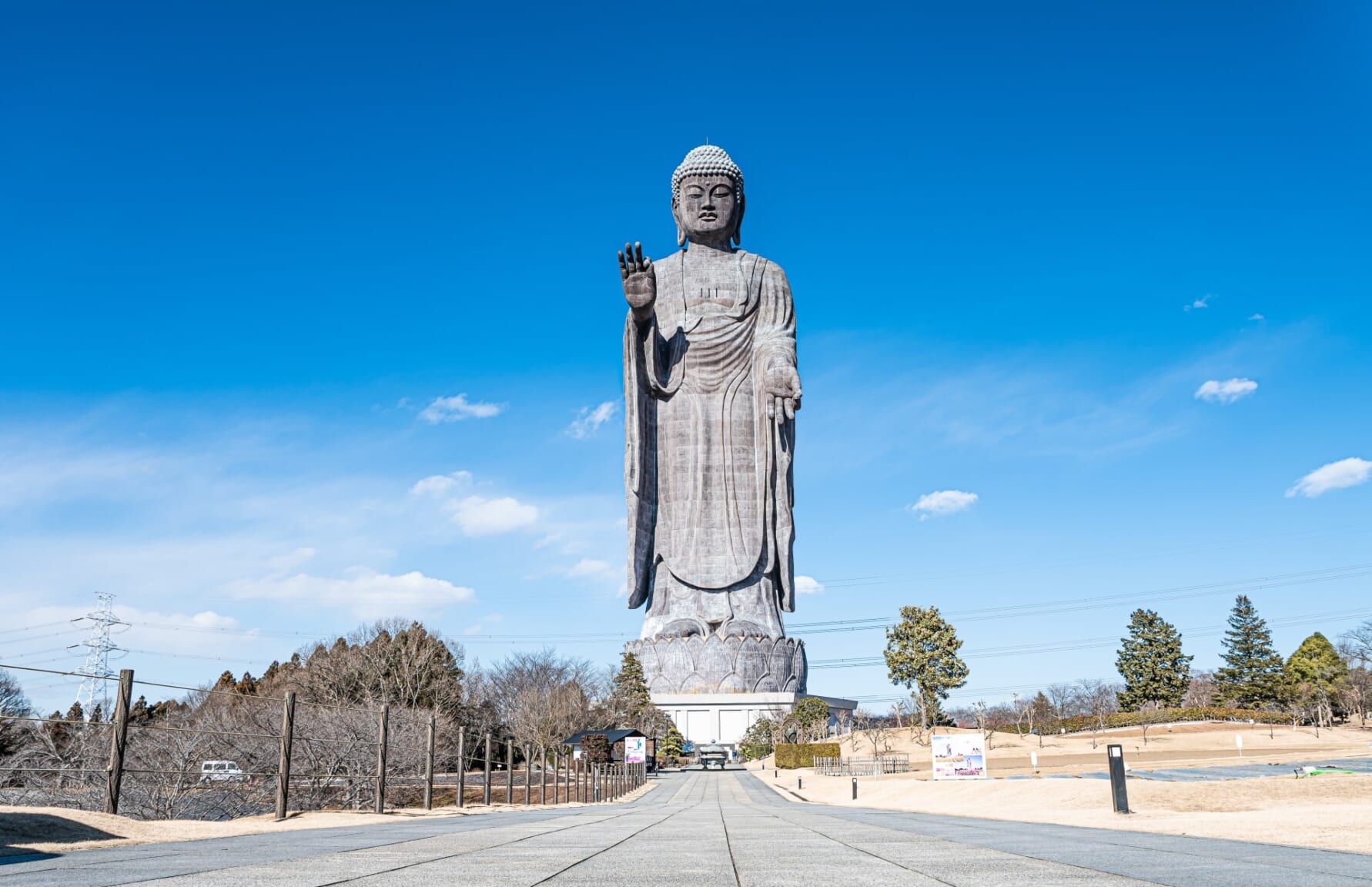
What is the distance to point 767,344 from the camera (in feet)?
170

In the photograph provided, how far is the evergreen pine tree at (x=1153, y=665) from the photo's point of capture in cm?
6328

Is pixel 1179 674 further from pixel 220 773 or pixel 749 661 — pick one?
pixel 220 773

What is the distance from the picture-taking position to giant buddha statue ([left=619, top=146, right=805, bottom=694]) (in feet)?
173

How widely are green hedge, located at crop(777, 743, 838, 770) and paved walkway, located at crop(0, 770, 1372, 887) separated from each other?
32653mm

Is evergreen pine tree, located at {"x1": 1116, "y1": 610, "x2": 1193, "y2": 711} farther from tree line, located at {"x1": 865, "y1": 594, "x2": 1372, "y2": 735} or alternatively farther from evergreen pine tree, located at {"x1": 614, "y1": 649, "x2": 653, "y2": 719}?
evergreen pine tree, located at {"x1": 614, "y1": 649, "x2": 653, "y2": 719}

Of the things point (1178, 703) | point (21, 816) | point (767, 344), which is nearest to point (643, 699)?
point (767, 344)

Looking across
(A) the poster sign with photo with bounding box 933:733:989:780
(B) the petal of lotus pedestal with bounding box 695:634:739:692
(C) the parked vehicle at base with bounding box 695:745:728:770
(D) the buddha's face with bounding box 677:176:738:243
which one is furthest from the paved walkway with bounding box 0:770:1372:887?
(D) the buddha's face with bounding box 677:176:738:243

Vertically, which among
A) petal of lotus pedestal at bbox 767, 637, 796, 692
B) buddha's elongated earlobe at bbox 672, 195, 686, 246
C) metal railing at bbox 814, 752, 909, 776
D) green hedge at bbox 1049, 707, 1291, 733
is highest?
buddha's elongated earlobe at bbox 672, 195, 686, 246

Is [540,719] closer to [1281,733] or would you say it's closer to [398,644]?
[398,644]

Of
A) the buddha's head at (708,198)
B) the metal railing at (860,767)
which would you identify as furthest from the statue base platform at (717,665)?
the buddha's head at (708,198)

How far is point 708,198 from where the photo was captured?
53.4 metres

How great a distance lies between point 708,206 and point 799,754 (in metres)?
28.9

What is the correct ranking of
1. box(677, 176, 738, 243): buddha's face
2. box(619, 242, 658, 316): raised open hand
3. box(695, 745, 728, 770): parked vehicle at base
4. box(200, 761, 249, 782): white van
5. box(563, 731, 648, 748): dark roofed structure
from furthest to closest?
box(677, 176, 738, 243): buddha's face → box(695, 745, 728, 770): parked vehicle at base → box(563, 731, 648, 748): dark roofed structure → box(619, 242, 658, 316): raised open hand → box(200, 761, 249, 782): white van

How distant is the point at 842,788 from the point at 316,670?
99.7 feet
